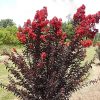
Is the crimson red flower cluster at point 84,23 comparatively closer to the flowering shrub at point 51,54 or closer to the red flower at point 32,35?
the flowering shrub at point 51,54

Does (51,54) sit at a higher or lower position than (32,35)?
lower

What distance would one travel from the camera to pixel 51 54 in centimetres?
795

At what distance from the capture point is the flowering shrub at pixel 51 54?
8.02m

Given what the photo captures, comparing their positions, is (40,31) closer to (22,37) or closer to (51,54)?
(22,37)

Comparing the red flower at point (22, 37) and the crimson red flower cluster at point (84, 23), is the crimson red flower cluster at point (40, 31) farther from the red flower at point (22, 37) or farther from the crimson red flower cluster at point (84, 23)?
the crimson red flower cluster at point (84, 23)

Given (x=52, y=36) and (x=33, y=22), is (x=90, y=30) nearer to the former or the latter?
(x=52, y=36)

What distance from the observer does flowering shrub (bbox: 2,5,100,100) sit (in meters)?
8.02

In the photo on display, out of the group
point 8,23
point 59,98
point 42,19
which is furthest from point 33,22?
point 8,23

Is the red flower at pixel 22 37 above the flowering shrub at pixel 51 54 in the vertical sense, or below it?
above

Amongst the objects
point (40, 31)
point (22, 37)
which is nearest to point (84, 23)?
point (40, 31)

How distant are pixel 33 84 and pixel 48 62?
704 millimetres

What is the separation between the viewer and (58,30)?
8211mm

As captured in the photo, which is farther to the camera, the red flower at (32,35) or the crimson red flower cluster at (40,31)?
the crimson red flower cluster at (40,31)

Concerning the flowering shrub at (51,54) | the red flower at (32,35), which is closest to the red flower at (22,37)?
the flowering shrub at (51,54)
